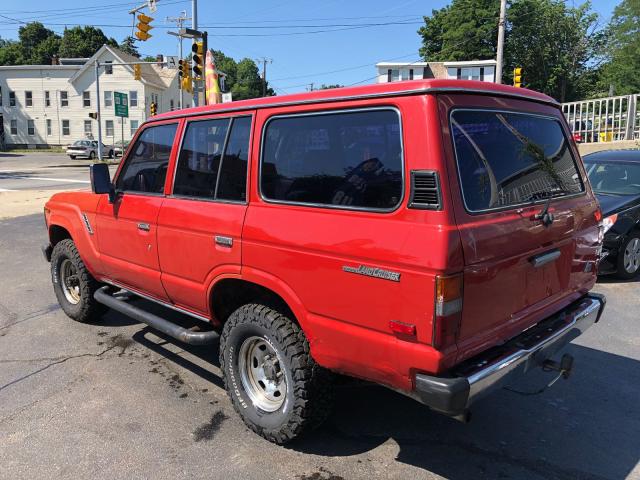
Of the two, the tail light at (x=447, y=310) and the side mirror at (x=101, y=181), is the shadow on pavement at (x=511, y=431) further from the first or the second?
the side mirror at (x=101, y=181)

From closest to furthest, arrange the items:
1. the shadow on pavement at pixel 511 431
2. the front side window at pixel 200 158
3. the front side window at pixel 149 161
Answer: the shadow on pavement at pixel 511 431, the front side window at pixel 200 158, the front side window at pixel 149 161

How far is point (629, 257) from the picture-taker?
23.0ft

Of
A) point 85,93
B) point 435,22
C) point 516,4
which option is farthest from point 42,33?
point 516,4

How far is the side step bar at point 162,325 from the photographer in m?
3.63

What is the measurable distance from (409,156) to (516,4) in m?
66.0

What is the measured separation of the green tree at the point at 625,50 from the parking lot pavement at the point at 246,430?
5008cm

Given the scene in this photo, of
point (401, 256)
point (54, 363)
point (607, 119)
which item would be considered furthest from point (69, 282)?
point (607, 119)

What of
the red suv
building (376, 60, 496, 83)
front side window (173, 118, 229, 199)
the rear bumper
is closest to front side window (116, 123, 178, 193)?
the red suv

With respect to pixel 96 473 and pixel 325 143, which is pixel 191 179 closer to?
pixel 325 143

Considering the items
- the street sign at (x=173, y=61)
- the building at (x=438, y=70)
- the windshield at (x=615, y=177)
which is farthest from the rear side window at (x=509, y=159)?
the building at (x=438, y=70)

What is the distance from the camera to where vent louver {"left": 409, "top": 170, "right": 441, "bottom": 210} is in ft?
7.97

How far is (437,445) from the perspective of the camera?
324 centimetres

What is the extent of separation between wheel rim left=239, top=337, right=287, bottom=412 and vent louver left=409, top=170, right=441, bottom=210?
135 cm

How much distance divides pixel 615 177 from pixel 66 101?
57.3 m
